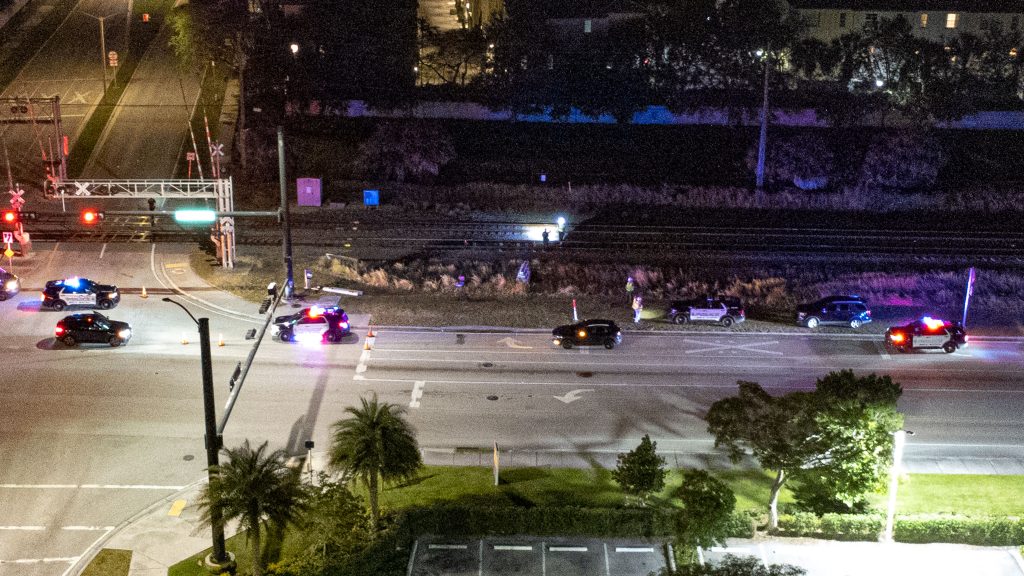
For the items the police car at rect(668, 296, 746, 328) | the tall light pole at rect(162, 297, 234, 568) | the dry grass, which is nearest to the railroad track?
the dry grass

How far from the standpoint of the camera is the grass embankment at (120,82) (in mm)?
69875

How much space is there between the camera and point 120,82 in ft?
265

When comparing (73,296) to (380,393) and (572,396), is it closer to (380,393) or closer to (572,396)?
(380,393)

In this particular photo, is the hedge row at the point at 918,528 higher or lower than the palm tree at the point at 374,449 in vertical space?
lower

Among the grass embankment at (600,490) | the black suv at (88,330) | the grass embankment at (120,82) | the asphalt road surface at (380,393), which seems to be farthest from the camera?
the grass embankment at (120,82)

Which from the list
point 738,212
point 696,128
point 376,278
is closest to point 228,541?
point 376,278

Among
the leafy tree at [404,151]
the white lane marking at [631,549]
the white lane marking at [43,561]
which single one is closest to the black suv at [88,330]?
the white lane marking at [43,561]

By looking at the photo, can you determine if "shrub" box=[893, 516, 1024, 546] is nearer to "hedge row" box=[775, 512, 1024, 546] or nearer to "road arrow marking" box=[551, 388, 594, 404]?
"hedge row" box=[775, 512, 1024, 546]

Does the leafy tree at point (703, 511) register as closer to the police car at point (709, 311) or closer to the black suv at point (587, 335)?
the black suv at point (587, 335)

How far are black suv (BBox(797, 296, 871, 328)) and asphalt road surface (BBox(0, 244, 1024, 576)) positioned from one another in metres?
1.25

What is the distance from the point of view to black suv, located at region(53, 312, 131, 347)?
132 feet

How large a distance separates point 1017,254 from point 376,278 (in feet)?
127

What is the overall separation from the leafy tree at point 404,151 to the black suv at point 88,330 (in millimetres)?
30493

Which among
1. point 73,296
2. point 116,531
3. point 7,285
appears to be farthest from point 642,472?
point 7,285
